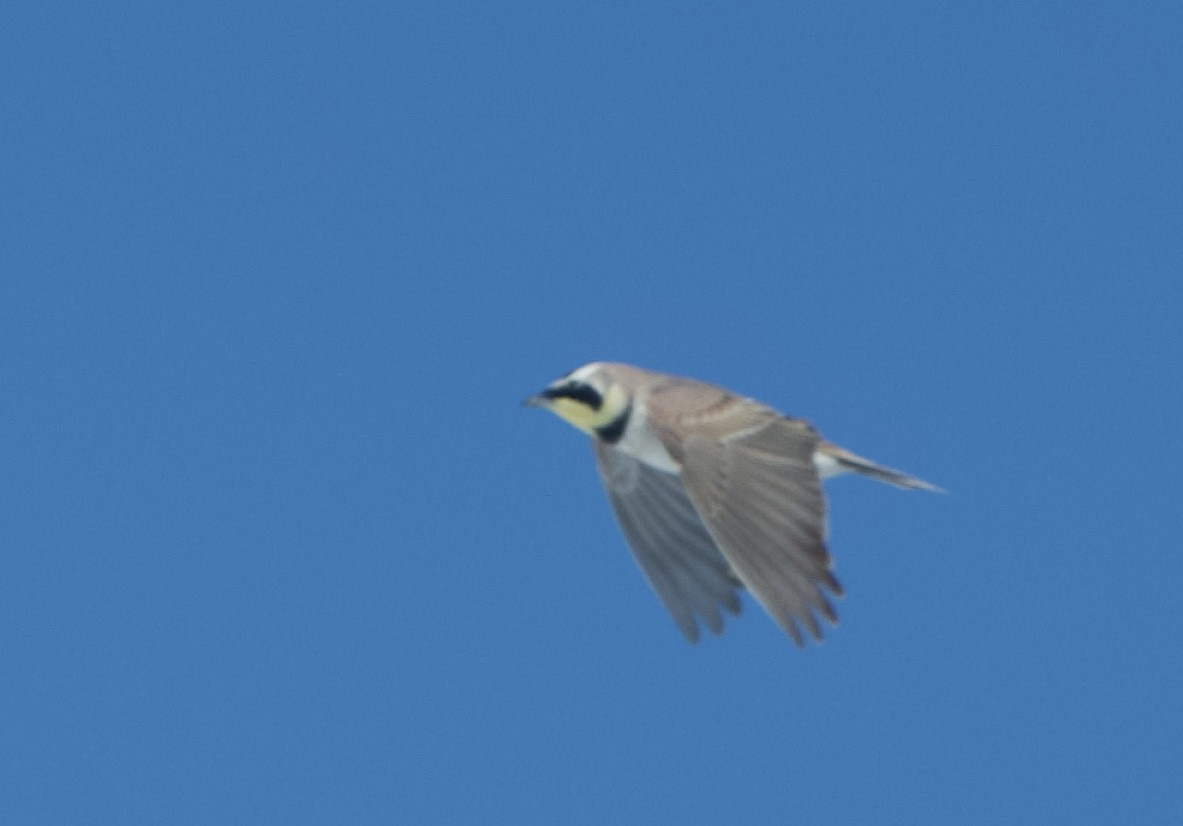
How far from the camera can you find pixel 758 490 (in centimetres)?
1045

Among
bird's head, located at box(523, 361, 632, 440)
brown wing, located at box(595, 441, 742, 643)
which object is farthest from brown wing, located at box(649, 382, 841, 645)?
brown wing, located at box(595, 441, 742, 643)

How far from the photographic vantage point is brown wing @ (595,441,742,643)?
38.8 ft

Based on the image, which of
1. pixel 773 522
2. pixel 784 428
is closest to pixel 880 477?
pixel 784 428

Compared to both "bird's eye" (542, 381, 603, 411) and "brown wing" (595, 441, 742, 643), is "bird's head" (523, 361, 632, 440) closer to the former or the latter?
"bird's eye" (542, 381, 603, 411)

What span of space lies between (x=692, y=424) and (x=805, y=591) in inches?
58.8

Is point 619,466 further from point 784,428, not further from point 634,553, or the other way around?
point 784,428

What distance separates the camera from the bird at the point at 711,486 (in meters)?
9.94

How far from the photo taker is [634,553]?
39.5 ft

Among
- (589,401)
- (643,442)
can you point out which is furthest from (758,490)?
(589,401)

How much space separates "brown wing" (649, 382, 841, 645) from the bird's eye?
384mm

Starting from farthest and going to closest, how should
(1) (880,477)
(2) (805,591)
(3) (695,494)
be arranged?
→ (1) (880,477)
(3) (695,494)
(2) (805,591)

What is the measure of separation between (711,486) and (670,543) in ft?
5.00

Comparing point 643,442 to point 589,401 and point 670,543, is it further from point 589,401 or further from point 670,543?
point 670,543

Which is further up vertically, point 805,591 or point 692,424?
→ point 692,424
